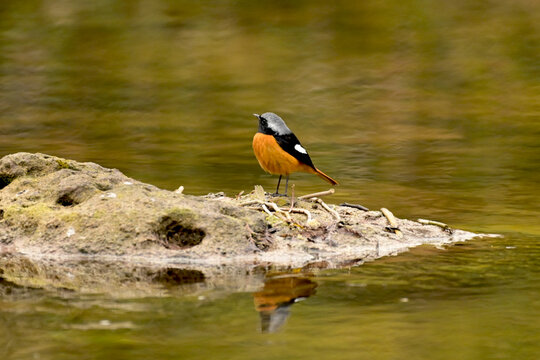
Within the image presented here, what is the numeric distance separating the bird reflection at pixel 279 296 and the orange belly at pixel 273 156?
71.2 inches

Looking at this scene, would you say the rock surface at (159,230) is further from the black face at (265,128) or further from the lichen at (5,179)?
the black face at (265,128)

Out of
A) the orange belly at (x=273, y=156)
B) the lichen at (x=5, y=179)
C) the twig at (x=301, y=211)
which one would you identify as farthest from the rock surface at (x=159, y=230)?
the orange belly at (x=273, y=156)

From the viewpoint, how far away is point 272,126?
27.8ft

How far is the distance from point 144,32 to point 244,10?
15.2ft

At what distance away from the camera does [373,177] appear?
14.9m

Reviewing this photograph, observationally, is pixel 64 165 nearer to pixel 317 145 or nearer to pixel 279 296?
pixel 279 296

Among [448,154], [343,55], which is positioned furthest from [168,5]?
[448,154]

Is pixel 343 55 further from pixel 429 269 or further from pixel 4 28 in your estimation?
pixel 429 269

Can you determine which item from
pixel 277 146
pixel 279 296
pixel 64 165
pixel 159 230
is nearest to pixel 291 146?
pixel 277 146

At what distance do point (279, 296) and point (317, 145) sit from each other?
13711mm

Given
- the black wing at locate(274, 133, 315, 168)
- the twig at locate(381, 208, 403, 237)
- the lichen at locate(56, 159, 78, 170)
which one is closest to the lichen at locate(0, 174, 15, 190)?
the lichen at locate(56, 159, 78, 170)

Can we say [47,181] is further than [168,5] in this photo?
No

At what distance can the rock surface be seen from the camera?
735cm

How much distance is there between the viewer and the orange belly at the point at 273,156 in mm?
8453
